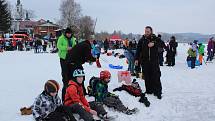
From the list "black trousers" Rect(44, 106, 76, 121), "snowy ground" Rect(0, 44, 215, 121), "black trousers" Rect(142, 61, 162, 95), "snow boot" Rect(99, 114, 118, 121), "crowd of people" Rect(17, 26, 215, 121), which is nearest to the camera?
"black trousers" Rect(44, 106, 76, 121)

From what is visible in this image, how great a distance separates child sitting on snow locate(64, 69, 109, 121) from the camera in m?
7.74

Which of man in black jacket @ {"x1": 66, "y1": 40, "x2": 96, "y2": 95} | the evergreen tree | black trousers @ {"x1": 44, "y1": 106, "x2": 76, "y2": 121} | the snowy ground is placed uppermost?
the evergreen tree

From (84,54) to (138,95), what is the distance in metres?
2.40

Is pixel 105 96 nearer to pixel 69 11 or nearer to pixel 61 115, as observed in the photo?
pixel 61 115

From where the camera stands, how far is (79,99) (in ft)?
26.7

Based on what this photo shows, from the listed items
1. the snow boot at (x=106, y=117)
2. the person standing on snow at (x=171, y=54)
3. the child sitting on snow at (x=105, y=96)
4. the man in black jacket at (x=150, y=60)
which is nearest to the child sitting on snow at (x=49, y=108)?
the snow boot at (x=106, y=117)

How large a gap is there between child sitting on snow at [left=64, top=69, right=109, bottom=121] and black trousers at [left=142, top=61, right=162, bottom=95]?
12.3 ft

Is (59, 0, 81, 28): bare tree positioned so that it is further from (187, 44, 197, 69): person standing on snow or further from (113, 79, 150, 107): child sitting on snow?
(113, 79, 150, 107): child sitting on snow

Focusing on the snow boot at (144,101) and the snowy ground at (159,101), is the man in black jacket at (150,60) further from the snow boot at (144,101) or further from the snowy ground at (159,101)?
the snow boot at (144,101)

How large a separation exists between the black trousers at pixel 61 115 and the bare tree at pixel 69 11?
69831 millimetres

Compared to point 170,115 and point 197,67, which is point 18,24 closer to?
point 197,67

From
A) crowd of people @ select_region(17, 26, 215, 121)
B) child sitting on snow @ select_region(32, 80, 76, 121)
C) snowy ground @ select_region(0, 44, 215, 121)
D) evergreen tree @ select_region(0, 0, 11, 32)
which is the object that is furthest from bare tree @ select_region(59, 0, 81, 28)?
child sitting on snow @ select_region(32, 80, 76, 121)

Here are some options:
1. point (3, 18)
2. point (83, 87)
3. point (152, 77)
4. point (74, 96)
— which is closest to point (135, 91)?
point (152, 77)

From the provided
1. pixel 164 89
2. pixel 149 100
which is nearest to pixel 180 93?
pixel 164 89
